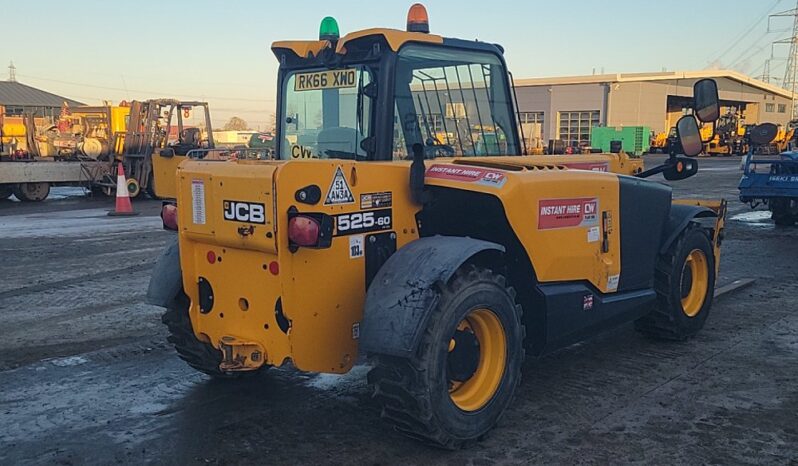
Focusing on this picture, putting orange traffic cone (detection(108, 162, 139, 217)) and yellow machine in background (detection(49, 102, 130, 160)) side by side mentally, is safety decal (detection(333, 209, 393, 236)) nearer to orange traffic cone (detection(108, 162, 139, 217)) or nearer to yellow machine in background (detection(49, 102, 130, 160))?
orange traffic cone (detection(108, 162, 139, 217))

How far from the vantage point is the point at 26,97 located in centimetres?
5741

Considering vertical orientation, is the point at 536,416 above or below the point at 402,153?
below

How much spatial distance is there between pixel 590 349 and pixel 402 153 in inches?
90.3

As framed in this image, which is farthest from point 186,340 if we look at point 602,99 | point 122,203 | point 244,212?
point 602,99

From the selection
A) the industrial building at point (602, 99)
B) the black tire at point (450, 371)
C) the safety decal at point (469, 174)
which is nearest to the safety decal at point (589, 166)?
the safety decal at point (469, 174)

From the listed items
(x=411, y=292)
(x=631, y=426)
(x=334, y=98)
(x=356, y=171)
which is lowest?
→ (x=631, y=426)

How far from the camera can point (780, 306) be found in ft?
22.4

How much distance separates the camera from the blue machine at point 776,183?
39.5ft

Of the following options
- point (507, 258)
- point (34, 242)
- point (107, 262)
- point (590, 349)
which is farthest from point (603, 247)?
point (34, 242)

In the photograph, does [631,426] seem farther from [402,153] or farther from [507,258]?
[402,153]

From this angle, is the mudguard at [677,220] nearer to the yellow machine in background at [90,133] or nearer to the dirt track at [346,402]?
the dirt track at [346,402]

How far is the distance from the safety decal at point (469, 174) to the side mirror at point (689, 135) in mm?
1694

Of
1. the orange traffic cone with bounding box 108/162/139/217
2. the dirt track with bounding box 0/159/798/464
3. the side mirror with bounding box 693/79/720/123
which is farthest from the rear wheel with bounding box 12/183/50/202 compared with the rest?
the side mirror with bounding box 693/79/720/123

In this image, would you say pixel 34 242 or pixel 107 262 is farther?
pixel 34 242
